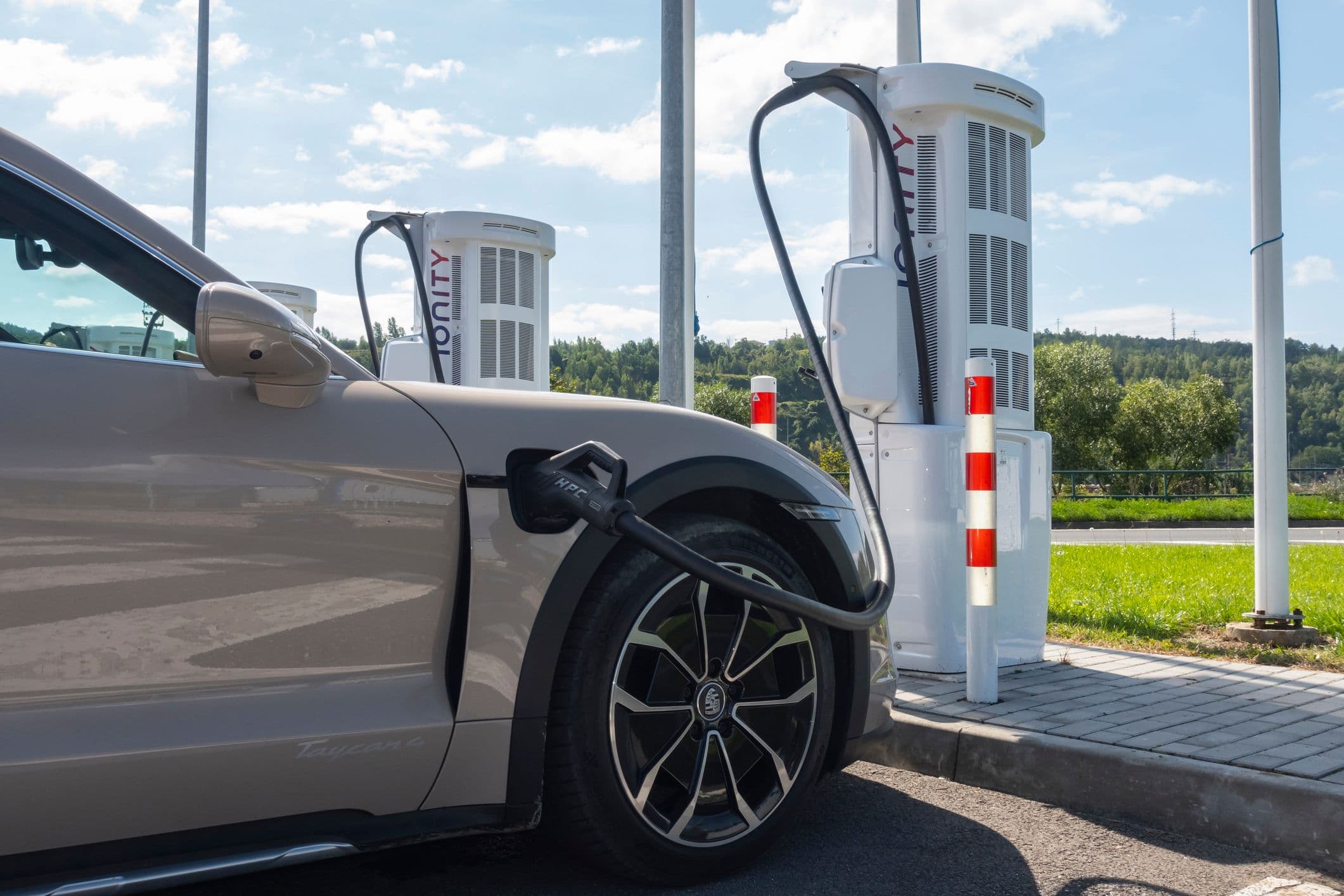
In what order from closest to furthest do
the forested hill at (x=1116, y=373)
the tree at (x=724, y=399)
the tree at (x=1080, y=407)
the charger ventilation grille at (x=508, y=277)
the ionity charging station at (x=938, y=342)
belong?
the ionity charging station at (x=938, y=342), the charger ventilation grille at (x=508, y=277), the forested hill at (x=1116, y=373), the tree at (x=1080, y=407), the tree at (x=724, y=399)

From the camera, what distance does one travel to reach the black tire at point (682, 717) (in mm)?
2475

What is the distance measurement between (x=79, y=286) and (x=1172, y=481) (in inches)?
1458

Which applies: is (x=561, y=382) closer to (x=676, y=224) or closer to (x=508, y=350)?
(x=508, y=350)

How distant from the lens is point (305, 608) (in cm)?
216

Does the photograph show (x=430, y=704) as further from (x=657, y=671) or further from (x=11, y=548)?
(x=11, y=548)

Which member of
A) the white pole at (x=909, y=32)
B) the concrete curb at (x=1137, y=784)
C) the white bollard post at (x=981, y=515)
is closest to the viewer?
the concrete curb at (x=1137, y=784)

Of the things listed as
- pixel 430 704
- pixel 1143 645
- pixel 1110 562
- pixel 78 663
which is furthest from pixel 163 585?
pixel 1110 562

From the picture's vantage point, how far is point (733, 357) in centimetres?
5344

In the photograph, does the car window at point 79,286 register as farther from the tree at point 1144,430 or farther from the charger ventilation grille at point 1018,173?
the tree at point 1144,430

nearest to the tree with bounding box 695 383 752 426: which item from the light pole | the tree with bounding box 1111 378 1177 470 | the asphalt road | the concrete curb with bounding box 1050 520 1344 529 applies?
the tree with bounding box 1111 378 1177 470

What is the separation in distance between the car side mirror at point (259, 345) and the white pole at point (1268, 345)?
5.38m

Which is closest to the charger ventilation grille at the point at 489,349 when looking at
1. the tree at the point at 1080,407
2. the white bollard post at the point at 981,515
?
the white bollard post at the point at 981,515

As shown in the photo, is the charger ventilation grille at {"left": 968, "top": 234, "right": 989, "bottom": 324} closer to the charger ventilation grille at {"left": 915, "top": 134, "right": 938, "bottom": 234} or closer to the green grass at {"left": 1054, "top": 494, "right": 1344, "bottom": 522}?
the charger ventilation grille at {"left": 915, "top": 134, "right": 938, "bottom": 234}

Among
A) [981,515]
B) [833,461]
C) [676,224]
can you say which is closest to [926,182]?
[981,515]
